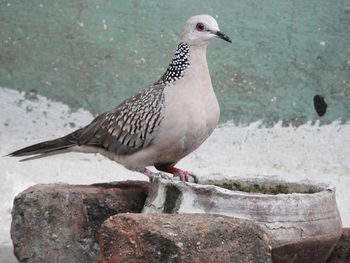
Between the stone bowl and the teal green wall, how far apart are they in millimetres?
1609

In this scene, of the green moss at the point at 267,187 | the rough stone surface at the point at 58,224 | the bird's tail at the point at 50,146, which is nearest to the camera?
the rough stone surface at the point at 58,224

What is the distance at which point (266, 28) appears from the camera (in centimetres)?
480

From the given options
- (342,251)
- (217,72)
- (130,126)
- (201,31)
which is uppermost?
(201,31)

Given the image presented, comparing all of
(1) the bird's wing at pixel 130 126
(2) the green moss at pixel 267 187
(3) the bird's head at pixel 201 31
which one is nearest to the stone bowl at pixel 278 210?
(2) the green moss at pixel 267 187

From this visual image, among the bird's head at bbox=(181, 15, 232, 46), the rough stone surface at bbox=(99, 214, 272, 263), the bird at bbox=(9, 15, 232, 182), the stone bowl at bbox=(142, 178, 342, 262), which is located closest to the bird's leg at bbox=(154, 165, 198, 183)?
the bird at bbox=(9, 15, 232, 182)

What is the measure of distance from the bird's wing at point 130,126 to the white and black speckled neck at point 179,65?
0.04m

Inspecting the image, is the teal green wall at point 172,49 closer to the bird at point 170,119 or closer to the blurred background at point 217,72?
the blurred background at point 217,72

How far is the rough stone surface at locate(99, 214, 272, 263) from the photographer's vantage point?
2629 millimetres

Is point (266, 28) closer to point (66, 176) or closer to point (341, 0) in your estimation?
point (341, 0)

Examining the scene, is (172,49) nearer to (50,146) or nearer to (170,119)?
(50,146)

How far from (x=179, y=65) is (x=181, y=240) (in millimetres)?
1046

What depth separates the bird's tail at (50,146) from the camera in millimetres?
3721

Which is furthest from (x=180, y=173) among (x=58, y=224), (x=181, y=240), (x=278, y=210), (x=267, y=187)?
(x=181, y=240)

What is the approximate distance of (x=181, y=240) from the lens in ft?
8.64
